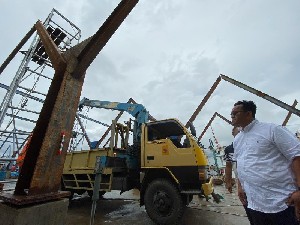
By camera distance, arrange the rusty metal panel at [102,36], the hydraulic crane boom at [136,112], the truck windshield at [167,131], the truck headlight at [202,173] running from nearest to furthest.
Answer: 1. the rusty metal panel at [102,36]
2. the truck headlight at [202,173]
3. the truck windshield at [167,131]
4. the hydraulic crane boom at [136,112]

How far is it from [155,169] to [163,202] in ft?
2.80

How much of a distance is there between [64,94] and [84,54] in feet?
1.48

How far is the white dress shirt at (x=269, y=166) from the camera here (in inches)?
66.5

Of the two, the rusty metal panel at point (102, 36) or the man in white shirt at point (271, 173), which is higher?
the rusty metal panel at point (102, 36)

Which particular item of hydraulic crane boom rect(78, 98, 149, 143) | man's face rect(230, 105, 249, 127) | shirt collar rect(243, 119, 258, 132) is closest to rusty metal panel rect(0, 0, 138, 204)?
man's face rect(230, 105, 249, 127)

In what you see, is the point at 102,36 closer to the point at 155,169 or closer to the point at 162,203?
the point at 155,169

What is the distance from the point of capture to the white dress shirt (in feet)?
5.54

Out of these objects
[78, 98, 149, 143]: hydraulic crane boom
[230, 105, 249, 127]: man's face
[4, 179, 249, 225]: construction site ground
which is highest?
[78, 98, 149, 143]: hydraulic crane boom

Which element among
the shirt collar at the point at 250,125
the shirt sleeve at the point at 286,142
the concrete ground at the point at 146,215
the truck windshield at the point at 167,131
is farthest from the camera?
the truck windshield at the point at 167,131

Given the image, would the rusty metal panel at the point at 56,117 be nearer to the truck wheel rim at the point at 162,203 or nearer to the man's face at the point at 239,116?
the man's face at the point at 239,116

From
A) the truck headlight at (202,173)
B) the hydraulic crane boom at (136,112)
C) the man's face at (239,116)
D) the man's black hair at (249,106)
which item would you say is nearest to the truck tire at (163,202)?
the truck headlight at (202,173)

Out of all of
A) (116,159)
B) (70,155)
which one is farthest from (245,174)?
(70,155)

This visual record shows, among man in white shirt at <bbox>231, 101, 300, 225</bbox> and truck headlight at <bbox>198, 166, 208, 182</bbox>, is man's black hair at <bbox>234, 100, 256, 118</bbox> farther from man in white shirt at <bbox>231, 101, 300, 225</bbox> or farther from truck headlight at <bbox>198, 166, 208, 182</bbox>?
truck headlight at <bbox>198, 166, 208, 182</bbox>

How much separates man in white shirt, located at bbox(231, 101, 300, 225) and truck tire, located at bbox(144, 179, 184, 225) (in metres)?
3.00
